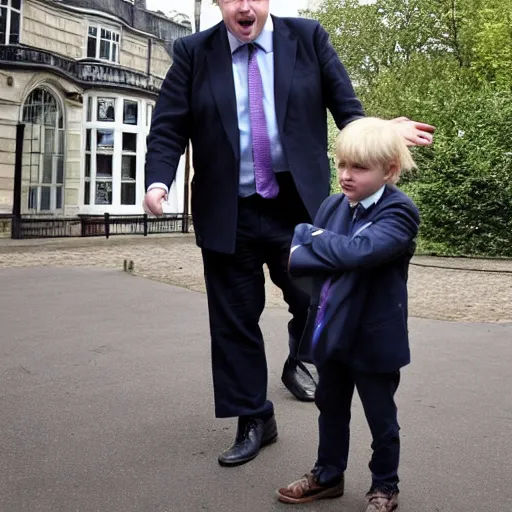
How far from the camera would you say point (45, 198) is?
21.8 m

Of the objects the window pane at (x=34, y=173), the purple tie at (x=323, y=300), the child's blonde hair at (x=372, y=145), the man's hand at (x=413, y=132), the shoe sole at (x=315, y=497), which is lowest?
the shoe sole at (x=315, y=497)

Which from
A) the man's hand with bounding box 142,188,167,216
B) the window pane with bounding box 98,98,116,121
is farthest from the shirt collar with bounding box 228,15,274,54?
the window pane with bounding box 98,98,116,121

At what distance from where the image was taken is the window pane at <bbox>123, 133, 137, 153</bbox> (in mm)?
24688

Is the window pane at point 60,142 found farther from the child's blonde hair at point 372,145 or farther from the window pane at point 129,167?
the child's blonde hair at point 372,145

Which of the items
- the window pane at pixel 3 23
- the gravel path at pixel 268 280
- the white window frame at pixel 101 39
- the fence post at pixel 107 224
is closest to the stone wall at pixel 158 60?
the white window frame at pixel 101 39

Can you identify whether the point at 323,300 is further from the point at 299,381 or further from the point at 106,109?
the point at 106,109

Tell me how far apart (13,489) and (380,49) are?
3179cm

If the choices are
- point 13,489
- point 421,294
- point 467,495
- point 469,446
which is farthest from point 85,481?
point 421,294

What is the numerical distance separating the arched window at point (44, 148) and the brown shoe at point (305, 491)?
62.6 feet

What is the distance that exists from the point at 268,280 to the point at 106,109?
13726 mm

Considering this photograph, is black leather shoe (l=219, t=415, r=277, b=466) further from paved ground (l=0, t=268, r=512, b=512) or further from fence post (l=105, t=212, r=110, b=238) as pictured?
fence post (l=105, t=212, r=110, b=238)

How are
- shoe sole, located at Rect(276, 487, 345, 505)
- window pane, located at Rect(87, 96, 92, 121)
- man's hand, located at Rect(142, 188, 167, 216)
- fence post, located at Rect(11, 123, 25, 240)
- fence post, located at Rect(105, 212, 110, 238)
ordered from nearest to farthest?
shoe sole, located at Rect(276, 487, 345, 505)
man's hand, located at Rect(142, 188, 167, 216)
fence post, located at Rect(11, 123, 25, 240)
fence post, located at Rect(105, 212, 110, 238)
window pane, located at Rect(87, 96, 92, 121)

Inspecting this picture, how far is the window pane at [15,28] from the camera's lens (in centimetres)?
2089

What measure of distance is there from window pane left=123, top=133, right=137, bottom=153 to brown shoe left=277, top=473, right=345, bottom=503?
22.2m
